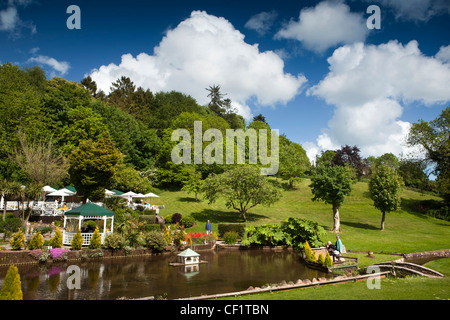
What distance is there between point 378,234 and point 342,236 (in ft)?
16.7

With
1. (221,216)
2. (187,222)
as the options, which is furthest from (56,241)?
(221,216)

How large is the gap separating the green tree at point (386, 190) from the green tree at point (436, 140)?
13678 mm

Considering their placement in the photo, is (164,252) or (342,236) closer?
(164,252)

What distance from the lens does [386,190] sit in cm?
3303

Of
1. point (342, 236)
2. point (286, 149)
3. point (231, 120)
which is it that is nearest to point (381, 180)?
point (342, 236)

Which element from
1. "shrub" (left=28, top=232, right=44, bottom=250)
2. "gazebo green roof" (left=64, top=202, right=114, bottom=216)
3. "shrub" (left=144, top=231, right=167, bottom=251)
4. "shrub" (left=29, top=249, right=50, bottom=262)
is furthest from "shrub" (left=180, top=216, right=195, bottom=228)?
"shrub" (left=29, top=249, right=50, bottom=262)

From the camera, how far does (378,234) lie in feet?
98.7

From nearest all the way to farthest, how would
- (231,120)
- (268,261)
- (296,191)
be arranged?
(268,261) → (296,191) → (231,120)

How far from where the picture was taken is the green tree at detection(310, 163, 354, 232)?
31.4 m

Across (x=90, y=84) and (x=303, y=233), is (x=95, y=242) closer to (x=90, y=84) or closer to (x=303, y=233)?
(x=303, y=233)

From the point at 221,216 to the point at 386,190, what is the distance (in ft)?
65.9

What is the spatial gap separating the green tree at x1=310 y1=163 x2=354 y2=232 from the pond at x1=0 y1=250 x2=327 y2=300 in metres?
13.3

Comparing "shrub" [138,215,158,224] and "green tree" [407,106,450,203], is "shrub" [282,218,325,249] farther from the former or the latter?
"green tree" [407,106,450,203]
